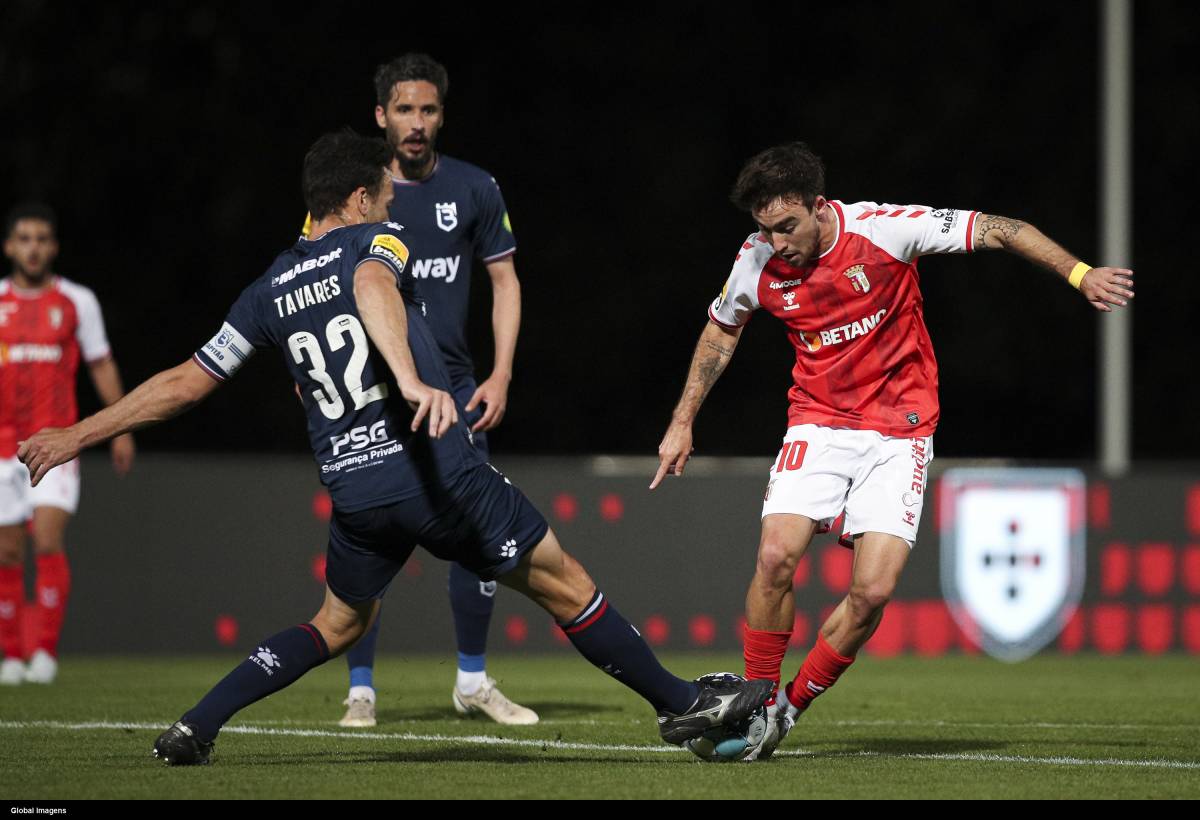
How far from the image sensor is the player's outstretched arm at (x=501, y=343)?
7730 mm

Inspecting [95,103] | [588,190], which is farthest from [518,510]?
[588,190]

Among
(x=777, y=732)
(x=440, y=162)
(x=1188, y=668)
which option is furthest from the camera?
(x=1188, y=668)

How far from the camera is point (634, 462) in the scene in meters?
13.9

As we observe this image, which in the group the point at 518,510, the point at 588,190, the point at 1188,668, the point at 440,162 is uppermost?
the point at 588,190

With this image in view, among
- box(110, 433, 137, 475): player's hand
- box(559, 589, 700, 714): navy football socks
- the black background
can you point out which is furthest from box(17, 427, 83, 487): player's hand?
the black background

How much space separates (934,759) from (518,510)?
1.69 m

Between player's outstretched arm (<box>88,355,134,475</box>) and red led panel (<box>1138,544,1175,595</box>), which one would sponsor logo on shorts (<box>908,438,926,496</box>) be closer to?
player's outstretched arm (<box>88,355,134,475</box>)

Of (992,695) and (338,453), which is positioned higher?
(338,453)

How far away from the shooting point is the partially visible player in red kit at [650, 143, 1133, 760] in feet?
22.7

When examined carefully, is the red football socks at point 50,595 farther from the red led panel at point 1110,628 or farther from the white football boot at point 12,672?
the red led panel at point 1110,628

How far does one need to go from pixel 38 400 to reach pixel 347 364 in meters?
5.17

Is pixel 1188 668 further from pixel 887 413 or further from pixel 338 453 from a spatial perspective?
pixel 338 453

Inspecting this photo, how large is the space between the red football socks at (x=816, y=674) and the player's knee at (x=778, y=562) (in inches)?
9.9

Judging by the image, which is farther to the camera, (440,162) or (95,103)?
(95,103)
